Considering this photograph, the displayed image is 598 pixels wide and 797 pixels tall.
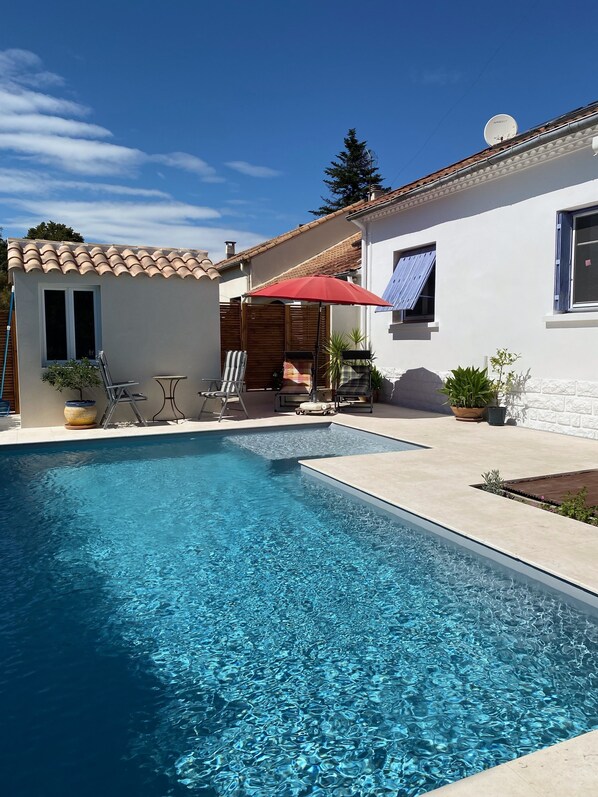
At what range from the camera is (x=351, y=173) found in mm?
51875

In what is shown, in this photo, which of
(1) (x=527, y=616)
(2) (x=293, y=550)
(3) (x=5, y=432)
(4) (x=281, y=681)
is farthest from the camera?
(3) (x=5, y=432)

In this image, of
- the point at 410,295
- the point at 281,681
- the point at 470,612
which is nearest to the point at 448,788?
the point at 281,681

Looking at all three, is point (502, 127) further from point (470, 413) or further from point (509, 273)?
point (470, 413)

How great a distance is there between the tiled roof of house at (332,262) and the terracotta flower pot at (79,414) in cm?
985

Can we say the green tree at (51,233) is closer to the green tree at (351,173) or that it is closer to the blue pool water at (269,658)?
the green tree at (351,173)

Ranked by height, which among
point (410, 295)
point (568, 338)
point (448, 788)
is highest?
point (410, 295)

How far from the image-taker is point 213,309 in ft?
43.0

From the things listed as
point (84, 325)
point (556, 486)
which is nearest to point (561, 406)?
point (556, 486)

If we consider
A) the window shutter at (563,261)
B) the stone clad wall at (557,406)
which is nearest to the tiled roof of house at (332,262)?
the stone clad wall at (557,406)

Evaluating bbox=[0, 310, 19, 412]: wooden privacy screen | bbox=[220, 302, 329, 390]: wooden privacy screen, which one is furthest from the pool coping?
bbox=[0, 310, 19, 412]: wooden privacy screen

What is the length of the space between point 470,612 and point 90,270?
10077mm

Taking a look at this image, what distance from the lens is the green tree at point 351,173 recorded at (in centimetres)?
5172

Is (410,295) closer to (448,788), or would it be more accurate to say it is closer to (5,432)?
(5,432)

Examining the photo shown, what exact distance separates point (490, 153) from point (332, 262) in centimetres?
1075
